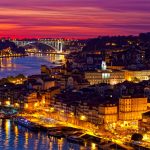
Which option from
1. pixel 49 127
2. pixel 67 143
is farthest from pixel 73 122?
pixel 67 143

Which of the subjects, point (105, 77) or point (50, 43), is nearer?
point (105, 77)

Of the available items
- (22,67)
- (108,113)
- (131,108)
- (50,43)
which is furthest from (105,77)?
(50,43)

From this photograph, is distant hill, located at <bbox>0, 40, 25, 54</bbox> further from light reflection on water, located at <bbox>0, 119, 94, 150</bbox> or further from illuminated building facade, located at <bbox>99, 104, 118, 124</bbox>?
illuminated building facade, located at <bbox>99, 104, 118, 124</bbox>

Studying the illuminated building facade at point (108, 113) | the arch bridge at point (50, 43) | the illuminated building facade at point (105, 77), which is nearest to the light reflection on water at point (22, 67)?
the illuminated building facade at point (105, 77)

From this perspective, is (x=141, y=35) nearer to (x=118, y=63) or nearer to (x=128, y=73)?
(x=118, y=63)

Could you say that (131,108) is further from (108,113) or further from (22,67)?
(22,67)

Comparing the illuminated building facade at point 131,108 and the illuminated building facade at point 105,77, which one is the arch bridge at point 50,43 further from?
the illuminated building facade at point 131,108

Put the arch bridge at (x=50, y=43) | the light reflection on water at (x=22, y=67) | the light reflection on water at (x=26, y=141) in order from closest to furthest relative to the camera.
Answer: the light reflection on water at (x=26, y=141) < the light reflection on water at (x=22, y=67) < the arch bridge at (x=50, y=43)

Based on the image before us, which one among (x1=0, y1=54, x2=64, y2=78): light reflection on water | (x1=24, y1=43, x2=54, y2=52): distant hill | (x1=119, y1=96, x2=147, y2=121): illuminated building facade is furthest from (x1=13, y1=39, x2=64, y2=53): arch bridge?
(x1=119, y1=96, x2=147, y2=121): illuminated building facade
